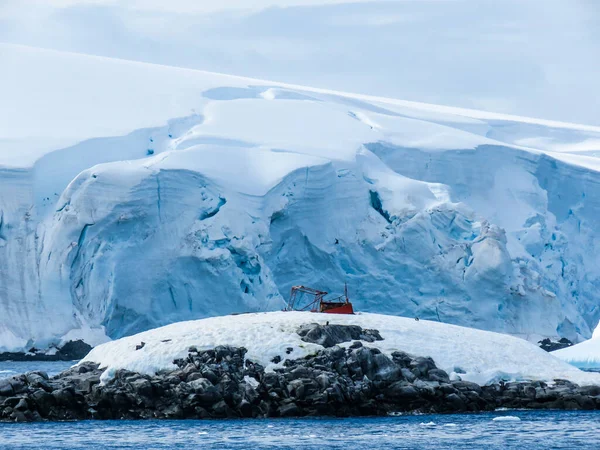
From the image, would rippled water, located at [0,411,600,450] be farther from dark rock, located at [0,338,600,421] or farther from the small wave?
dark rock, located at [0,338,600,421]

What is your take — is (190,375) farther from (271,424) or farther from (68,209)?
(68,209)

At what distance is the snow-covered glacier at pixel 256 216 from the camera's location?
1683 inches

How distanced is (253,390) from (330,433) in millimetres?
2926

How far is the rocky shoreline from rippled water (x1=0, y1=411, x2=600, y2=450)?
54cm

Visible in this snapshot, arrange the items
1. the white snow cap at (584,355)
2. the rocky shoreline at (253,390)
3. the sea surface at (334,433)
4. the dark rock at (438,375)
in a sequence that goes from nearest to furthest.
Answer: the sea surface at (334,433), the rocky shoreline at (253,390), the dark rock at (438,375), the white snow cap at (584,355)

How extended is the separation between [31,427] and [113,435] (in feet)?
7.04

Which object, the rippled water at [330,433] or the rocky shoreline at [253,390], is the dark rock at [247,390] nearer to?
the rocky shoreline at [253,390]

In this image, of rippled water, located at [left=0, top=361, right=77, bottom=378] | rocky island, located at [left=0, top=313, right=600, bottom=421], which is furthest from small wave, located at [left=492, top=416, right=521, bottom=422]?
rippled water, located at [left=0, top=361, right=77, bottom=378]

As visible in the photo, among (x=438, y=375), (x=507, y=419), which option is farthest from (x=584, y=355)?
(x=507, y=419)

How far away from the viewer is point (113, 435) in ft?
70.9

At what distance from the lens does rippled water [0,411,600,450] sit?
20.2 metres

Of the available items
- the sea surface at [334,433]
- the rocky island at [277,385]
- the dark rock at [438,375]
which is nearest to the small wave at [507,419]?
the sea surface at [334,433]

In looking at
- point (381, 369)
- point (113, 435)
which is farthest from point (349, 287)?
point (113, 435)

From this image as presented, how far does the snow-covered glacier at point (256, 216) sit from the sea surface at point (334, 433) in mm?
19336
